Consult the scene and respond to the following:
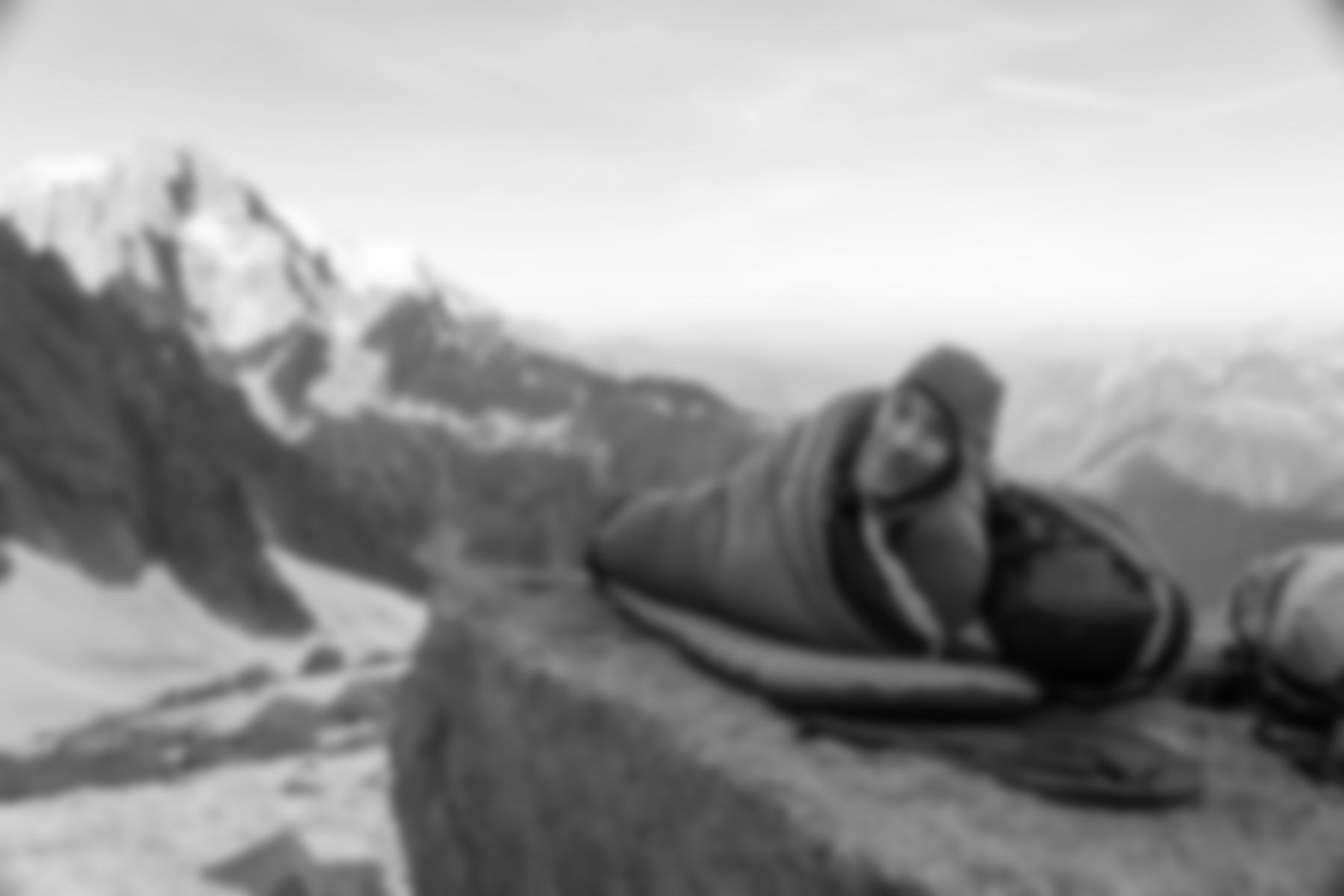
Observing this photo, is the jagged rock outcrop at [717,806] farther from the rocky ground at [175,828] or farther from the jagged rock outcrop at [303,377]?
the jagged rock outcrop at [303,377]

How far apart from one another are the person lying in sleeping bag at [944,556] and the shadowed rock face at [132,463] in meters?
94.2

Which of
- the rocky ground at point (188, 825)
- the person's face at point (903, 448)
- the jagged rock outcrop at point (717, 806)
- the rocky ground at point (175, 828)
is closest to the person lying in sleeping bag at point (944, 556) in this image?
the person's face at point (903, 448)

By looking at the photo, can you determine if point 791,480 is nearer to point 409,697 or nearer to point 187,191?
point 409,697

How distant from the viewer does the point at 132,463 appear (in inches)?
3942

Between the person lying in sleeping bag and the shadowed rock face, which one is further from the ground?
the person lying in sleeping bag

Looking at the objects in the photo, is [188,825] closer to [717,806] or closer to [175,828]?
[175,828]

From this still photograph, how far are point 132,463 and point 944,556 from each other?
10418cm

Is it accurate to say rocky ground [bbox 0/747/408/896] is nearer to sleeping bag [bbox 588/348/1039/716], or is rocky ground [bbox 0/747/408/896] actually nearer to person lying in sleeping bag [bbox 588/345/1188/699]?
sleeping bag [bbox 588/348/1039/716]

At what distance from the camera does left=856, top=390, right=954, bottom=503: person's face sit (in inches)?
168

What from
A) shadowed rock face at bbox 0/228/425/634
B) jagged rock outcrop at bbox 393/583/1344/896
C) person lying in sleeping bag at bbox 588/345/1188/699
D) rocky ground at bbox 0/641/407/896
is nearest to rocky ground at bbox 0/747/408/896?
rocky ground at bbox 0/641/407/896

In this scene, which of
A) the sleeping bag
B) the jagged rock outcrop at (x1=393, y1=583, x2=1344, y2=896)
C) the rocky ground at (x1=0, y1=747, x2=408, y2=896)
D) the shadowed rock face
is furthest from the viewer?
the shadowed rock face

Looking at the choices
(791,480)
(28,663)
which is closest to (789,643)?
(791,480)

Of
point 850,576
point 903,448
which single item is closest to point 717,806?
point 850,576

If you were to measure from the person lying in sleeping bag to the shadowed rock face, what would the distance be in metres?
94.2
